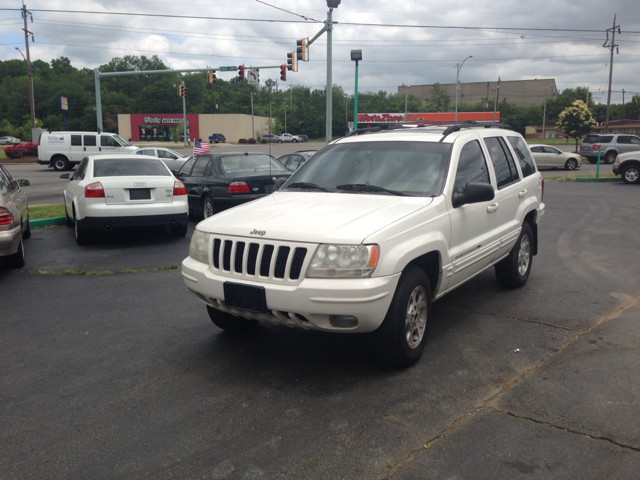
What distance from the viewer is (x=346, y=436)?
348 centimetres

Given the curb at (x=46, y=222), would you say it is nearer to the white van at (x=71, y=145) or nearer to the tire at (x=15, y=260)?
the tire at (x=15, y=260)

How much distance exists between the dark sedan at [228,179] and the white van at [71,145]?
21.1 meters

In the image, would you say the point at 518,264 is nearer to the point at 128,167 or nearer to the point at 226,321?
the point at 226,321

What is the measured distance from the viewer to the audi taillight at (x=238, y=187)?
1127 cm

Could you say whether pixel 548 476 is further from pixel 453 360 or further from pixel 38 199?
pixel 38 199

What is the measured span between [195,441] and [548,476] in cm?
200

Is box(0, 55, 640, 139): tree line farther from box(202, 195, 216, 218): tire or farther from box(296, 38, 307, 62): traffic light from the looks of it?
box(202, 195, 216, 218): tire

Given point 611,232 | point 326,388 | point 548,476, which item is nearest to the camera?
point 548,476

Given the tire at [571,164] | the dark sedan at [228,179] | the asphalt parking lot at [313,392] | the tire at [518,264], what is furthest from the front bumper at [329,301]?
the tire at [571,164]

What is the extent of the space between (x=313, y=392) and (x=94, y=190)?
672 centimetres

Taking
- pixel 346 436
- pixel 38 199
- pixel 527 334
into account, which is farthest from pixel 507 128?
pixel 38 199

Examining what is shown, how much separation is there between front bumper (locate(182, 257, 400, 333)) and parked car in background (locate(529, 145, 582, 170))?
95.8ft

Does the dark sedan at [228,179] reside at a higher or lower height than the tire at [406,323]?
higher

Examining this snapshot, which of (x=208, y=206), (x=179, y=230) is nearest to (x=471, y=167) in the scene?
(x=179, y=230)
